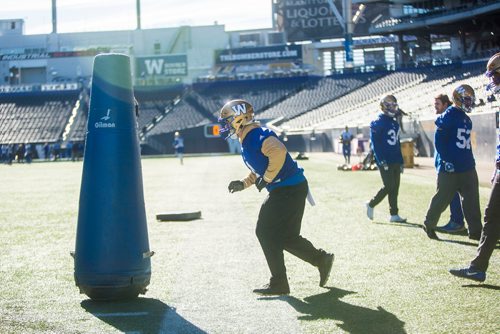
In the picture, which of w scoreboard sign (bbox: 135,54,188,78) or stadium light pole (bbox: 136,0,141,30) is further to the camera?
stadium light pole (bbox: 136,0,141,30)

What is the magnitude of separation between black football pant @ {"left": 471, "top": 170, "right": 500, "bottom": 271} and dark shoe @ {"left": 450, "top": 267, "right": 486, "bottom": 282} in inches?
1.7

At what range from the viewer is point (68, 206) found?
17.3 meters

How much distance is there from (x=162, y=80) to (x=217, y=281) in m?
71.2

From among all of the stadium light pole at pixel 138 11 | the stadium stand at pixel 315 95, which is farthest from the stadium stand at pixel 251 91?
the stadium light pole at pixel 138 11

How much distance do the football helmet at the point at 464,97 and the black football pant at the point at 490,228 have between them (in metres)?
2.73

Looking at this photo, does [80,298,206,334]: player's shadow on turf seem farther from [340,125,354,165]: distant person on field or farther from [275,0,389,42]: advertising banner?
[275,0,389,42]: advertising banner

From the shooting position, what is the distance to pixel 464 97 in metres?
9.52

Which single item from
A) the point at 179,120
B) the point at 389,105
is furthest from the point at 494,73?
the point at 179,120

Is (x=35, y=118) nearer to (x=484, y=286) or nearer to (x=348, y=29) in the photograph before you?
(x=348, y=29)

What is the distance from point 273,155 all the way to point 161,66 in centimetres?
7163

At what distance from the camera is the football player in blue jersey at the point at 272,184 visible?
692cm

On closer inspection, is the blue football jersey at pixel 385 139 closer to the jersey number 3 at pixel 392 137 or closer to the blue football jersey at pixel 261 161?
the jersey number 3 at pixel 392 137

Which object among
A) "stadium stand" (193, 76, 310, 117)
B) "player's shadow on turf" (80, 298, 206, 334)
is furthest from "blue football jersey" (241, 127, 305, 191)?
"stadium stand" (193, 76, 310, 117)

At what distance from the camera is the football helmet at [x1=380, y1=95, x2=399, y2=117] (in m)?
12.5
